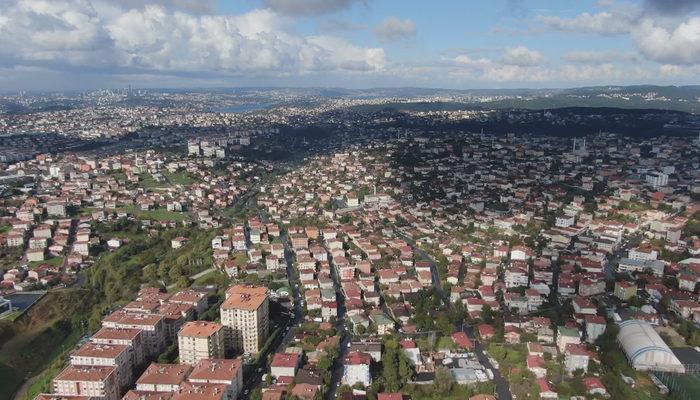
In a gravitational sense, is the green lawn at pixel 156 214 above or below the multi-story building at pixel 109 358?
below

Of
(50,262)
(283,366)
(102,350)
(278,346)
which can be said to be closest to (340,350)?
(278,346)

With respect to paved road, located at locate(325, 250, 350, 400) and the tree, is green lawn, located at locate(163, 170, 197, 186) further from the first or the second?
the tree

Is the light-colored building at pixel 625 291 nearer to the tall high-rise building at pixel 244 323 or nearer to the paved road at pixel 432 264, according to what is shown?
the paved road at pixel 432 264

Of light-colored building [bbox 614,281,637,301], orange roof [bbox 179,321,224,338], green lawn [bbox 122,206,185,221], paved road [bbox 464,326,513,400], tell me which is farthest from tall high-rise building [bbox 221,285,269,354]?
green lawn [bbox 122,206,185,221]

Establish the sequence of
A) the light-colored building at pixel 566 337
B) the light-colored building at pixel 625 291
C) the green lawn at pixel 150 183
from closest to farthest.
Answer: the light-colored building at pixel 566 337 < the light-colored building at pixel 625 291 < the green lawn at pixel 150 183

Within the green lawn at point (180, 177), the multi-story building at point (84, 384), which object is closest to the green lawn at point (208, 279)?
the multi-story building at point (84, 384)

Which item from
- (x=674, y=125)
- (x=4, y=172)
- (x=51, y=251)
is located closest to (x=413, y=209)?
(x=51, y=251)

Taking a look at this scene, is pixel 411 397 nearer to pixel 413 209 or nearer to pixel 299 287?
pixel 299 287
